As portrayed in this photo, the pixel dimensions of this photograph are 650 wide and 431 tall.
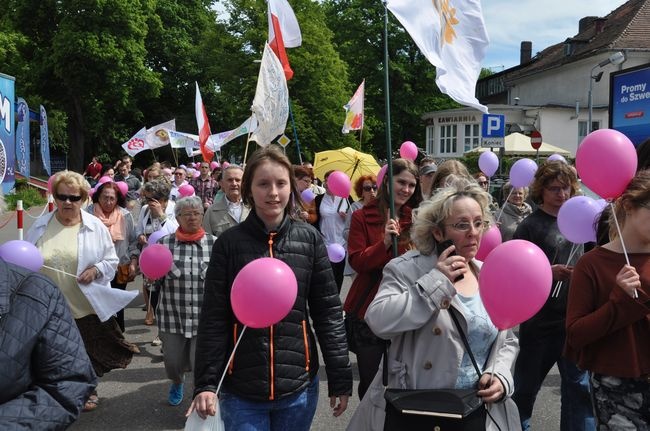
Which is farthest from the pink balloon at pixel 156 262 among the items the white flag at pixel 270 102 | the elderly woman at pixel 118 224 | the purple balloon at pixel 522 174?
the purple balloon at pixel 522 174

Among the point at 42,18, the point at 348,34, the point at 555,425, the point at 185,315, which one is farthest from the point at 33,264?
the point at 348,34

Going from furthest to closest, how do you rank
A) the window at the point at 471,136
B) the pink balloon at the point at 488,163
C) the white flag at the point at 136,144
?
the window at the point at 471,136, the white flag at the point at 136,144, the pink balloon at the point at 488,163

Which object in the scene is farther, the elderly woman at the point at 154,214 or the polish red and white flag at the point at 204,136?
the polish red and white flag at the point at 204,136

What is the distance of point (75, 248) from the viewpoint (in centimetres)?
471

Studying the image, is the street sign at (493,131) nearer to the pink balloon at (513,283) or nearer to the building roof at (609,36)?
the pink balloon at (513,283)

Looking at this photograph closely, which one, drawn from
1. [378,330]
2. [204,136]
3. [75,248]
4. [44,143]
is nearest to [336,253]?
[75,248]

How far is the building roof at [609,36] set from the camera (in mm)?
41562

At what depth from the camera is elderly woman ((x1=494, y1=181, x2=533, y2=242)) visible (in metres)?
5.35

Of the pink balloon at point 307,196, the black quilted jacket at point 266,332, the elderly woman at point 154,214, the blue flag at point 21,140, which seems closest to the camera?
the black quilted jacket at point 266,332

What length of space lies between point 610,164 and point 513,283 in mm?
1037

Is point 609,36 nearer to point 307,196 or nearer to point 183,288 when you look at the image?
point 307,196

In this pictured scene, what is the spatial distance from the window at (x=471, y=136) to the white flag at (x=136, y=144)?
99.8 feet

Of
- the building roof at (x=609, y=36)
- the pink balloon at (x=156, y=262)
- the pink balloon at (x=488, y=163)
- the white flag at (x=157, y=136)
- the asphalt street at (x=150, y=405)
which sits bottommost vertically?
the asphalt street at (x=150, y=405)

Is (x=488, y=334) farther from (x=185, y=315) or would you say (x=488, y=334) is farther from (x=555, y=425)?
(x=185, y=315)
